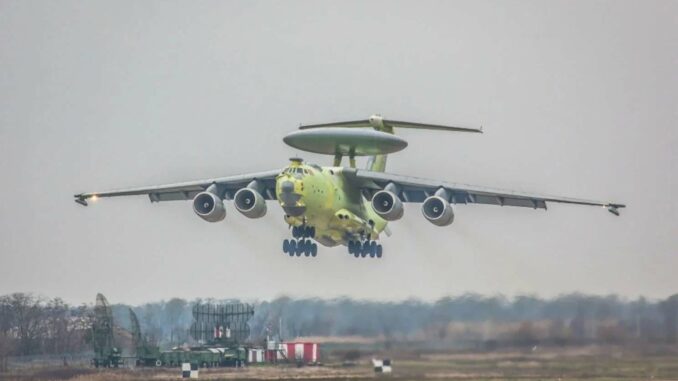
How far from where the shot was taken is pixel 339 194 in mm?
49500

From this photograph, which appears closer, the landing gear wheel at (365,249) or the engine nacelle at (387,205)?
the engine nacelle at (387,205)

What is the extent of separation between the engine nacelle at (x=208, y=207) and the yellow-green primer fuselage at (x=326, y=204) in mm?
1915

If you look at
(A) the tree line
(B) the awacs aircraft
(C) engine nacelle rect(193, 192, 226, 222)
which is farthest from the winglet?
(C) engine nacelle rect(193, 192, 226, 222)

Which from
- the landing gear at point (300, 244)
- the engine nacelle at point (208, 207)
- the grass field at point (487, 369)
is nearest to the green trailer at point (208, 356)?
the landing gear at point (300, 244)

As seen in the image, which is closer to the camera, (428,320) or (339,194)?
(428,320)

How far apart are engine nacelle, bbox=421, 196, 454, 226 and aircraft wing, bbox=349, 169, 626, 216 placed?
83 cm

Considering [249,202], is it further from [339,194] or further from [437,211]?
[437,211]

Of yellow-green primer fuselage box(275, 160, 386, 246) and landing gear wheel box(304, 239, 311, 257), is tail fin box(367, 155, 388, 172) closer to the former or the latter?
yellow-green primer fuselage box(275, 160, 386, 246)

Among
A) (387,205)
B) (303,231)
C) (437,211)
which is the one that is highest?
(387,205)

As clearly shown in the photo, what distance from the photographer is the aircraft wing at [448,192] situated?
49.6 m

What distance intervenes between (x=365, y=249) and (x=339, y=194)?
2118 mm

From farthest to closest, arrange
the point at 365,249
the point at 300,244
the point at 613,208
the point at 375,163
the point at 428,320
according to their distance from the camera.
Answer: the point at 375,163 < the point at 365,249 < the point at 300,244 < the point at 613,208 < the point at 428,320

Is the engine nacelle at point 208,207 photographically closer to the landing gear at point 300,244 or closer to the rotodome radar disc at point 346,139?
the landing gear at point 300,244

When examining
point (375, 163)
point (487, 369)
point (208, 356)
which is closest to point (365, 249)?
point (375, 163)
